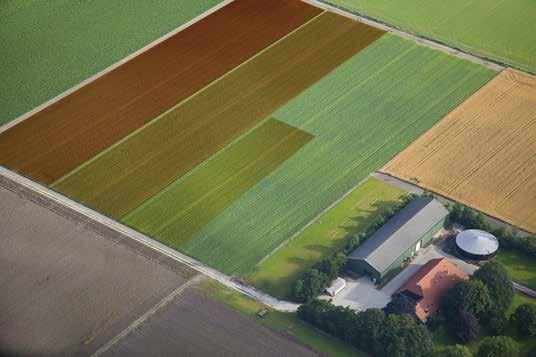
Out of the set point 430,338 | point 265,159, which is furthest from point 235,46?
point 430,338

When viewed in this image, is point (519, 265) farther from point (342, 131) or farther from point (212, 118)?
point (212, 118)

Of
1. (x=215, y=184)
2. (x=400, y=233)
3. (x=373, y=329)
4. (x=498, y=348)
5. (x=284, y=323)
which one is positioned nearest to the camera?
(x=498, y=348)

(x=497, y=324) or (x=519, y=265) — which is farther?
(x=519, y=265)

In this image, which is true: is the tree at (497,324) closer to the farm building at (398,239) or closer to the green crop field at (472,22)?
the farm building at (398,239)

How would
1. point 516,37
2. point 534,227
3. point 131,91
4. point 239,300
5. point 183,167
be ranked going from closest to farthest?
point 239,300 → point 534,227 → point 183,167 → point 131,91 → point 516,37

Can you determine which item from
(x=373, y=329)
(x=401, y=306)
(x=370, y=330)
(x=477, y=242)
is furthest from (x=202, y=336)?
(x=477, y=242)

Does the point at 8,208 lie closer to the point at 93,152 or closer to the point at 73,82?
the point at 93,152

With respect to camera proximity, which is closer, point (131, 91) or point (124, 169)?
point (124, 169)
